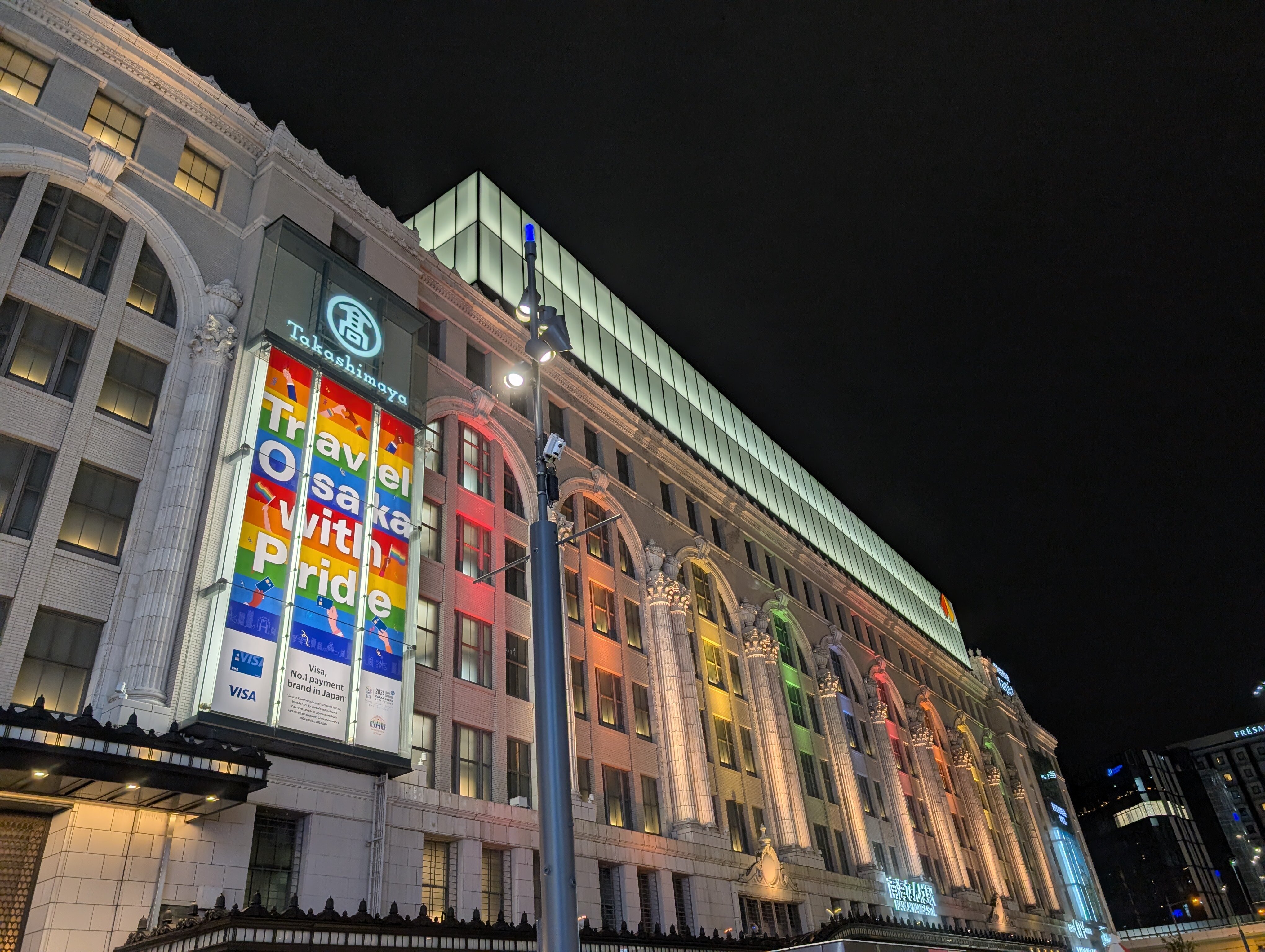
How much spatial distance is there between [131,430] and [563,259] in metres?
33.3

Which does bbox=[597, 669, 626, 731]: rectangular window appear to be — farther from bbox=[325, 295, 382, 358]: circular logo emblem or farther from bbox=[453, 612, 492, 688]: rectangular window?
bbox=[325, 295, 382, 358]: circular logo emblem

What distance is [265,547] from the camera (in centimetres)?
2503

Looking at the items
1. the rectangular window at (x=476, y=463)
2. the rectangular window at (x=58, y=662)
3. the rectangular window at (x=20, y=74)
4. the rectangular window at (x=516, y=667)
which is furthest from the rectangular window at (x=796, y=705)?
the rectangular window at (x=20, y=74)

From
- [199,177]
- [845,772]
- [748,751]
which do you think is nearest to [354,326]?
[199,177]

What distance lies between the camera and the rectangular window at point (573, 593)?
128 ft

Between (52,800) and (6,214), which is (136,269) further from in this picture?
(52,800)

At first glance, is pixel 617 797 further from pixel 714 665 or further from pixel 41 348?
pixel 41 348

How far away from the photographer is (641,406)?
2199 inches

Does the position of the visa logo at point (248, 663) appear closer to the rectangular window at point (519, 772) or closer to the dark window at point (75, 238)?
the rectangular window at point (519, 772)

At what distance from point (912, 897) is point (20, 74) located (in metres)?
61.6

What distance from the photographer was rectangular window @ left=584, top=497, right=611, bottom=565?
43281mm

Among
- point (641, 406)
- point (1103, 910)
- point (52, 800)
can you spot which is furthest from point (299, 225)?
point (1103, 910)

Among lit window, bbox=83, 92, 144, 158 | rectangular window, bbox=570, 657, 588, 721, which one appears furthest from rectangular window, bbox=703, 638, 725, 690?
lit window, bbox=83, 92, 144, 158

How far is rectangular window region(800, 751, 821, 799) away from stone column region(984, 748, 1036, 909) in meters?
36.7
